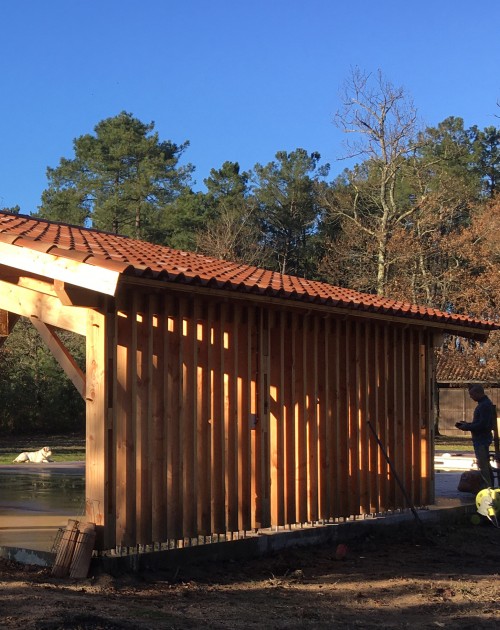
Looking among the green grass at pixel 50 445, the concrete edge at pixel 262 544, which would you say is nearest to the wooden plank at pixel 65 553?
the concrete edge at pixel 262 544

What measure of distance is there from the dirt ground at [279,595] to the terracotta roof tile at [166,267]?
8.67 feet

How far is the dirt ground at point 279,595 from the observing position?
258 inches

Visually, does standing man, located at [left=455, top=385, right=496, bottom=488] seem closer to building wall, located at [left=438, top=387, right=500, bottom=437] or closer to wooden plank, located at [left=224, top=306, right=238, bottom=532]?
wooden plank, located at [left=224, top=306, right=238, bottom=532]

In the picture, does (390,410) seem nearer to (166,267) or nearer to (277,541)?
(277,541)

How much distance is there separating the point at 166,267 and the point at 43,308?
130 centimetres

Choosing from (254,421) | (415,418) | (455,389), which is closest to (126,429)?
(254,421)

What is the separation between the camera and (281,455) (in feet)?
34.0

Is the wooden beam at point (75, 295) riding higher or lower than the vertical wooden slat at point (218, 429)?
higher

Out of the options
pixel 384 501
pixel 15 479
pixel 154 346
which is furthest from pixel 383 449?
pixel 15 479

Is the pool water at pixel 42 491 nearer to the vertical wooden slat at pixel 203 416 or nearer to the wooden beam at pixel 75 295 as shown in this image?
the vertical wooden slat at pixel 203 416

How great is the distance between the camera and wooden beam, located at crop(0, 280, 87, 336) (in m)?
8.57

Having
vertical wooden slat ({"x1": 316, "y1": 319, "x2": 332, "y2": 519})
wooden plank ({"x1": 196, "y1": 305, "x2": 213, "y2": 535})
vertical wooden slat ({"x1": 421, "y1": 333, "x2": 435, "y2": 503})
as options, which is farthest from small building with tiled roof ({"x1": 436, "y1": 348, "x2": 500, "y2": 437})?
wooden plank ({"x1": 196, "y1": 305, "x2": 213, "y2": 535})

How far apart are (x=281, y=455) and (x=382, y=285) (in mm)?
26431

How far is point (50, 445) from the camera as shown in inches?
1236
